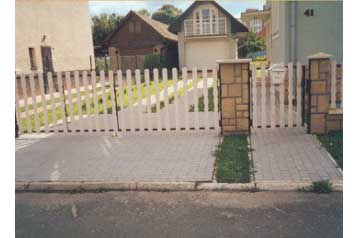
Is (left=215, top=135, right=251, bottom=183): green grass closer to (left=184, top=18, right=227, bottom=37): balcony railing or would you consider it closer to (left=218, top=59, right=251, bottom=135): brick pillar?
(left=218, top=59, right=251, bottom=135): brick pillar

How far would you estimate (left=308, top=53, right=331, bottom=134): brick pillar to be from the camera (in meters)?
6.24

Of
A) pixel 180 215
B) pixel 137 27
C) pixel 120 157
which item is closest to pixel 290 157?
pixel 180 215

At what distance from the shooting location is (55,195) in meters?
4.59

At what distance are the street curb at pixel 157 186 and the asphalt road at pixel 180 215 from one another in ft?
0.36

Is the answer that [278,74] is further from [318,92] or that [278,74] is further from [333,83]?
[333,83]

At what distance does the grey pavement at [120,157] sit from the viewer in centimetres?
497

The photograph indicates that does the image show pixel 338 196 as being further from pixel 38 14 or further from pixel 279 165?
pixel 38 14

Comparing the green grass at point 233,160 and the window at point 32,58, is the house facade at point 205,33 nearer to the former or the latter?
the window at point 32,58

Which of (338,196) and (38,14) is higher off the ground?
(38,14)

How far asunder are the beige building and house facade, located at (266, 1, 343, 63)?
1052cm

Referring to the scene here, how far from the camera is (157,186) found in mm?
4570

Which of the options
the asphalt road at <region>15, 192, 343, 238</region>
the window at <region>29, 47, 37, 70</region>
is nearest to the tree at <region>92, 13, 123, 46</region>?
the window at <region>29, 47, 37, 70</region>

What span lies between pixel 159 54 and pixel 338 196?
92.8 ft
